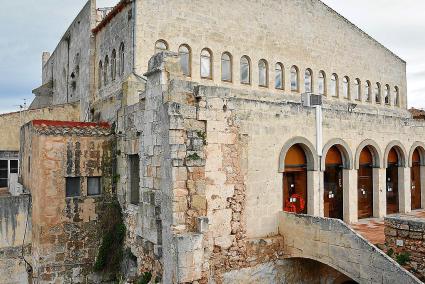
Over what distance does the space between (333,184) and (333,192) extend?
28 centimetres

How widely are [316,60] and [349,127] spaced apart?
6.70 meters

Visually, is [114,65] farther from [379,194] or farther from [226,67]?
[379,194]

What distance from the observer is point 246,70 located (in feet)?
→ 57.3

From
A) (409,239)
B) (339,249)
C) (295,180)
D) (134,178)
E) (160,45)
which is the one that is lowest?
(339,249)

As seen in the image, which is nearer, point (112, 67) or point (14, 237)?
point (14, 237)

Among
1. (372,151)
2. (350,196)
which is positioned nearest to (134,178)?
(350,196)

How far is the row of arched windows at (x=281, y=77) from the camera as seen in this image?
15938mm

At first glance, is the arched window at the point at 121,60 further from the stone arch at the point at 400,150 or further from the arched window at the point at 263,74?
the stone arch at the point at 400,150

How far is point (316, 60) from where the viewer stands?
1980 centimetres

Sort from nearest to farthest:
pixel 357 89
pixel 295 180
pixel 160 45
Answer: pixel 295 180 → pixel 160 45 → pixel 357 89

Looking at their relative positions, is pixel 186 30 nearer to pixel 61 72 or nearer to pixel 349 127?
pixel 349 127

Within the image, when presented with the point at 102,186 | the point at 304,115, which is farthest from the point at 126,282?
the point at 304,115

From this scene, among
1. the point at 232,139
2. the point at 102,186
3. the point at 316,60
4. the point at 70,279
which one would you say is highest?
the point at 316,60

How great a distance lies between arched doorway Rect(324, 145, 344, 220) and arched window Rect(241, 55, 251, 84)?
513cm
